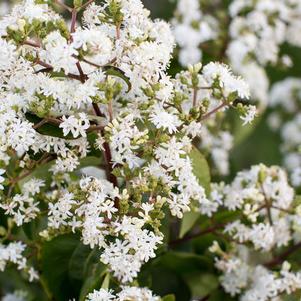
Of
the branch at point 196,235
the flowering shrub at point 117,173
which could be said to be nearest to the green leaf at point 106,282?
the flowering shrub at point 117,173

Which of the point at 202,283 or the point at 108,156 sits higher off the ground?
the point at 108,156

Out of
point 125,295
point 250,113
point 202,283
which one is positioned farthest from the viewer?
point 202,283

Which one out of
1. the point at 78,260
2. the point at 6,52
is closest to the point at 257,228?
the point at 78,260

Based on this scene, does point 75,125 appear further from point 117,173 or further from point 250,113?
point 250,113

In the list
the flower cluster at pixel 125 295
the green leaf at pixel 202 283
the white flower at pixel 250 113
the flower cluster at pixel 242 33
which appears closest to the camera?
the flower cluster at pixel 125 295

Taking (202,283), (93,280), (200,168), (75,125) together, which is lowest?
(202,283)

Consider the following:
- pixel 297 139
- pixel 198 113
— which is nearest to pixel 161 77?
pixel 198 113

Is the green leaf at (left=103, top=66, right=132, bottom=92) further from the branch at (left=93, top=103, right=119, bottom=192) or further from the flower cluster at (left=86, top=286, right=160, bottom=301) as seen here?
the flower cluster at (left=86, top=286, right=160, bottom=301)

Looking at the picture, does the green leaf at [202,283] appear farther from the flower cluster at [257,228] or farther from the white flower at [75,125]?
the white flower at [75,125]
